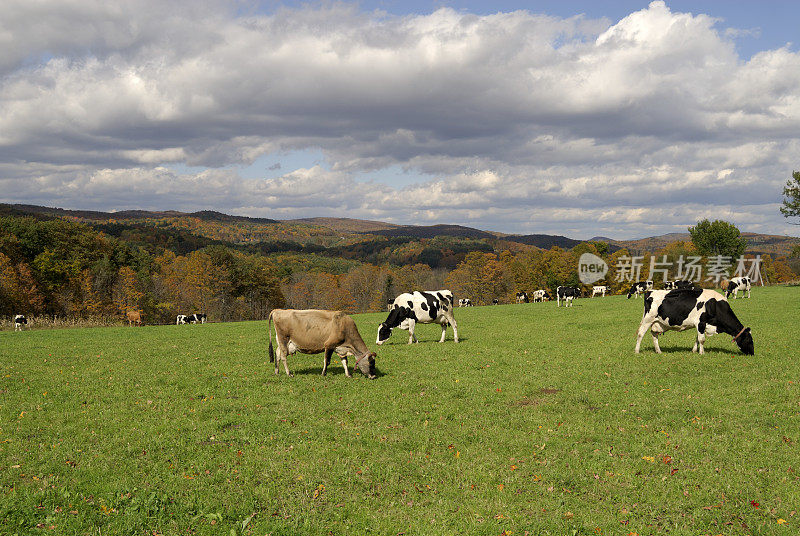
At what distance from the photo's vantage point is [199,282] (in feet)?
272

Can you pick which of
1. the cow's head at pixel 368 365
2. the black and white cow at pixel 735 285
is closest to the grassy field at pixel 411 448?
the cow's head at pixel 368 365

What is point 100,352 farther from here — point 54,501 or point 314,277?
point 314,277

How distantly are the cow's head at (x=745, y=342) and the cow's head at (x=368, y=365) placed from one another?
1449cm

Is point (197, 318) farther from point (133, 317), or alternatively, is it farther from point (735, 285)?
point (735, 285)

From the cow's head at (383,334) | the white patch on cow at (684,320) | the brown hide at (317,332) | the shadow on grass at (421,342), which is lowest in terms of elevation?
the shadow on grass at (421,342)

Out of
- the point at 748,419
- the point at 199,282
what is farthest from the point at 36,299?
the point at 748,419

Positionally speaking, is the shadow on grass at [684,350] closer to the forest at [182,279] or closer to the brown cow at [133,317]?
the brown cow at [133,317]

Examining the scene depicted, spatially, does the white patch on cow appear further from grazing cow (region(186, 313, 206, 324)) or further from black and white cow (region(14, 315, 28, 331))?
grazing cow (region(186, 313, 206, 324))

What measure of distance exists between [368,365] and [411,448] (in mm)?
5977

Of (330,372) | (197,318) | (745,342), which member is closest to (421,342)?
(330,372)

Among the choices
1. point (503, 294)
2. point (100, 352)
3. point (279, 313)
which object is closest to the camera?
point (279, 313)

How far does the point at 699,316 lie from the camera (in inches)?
709

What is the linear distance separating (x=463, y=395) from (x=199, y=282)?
→ 261 feet

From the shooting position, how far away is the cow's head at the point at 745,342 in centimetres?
1761
